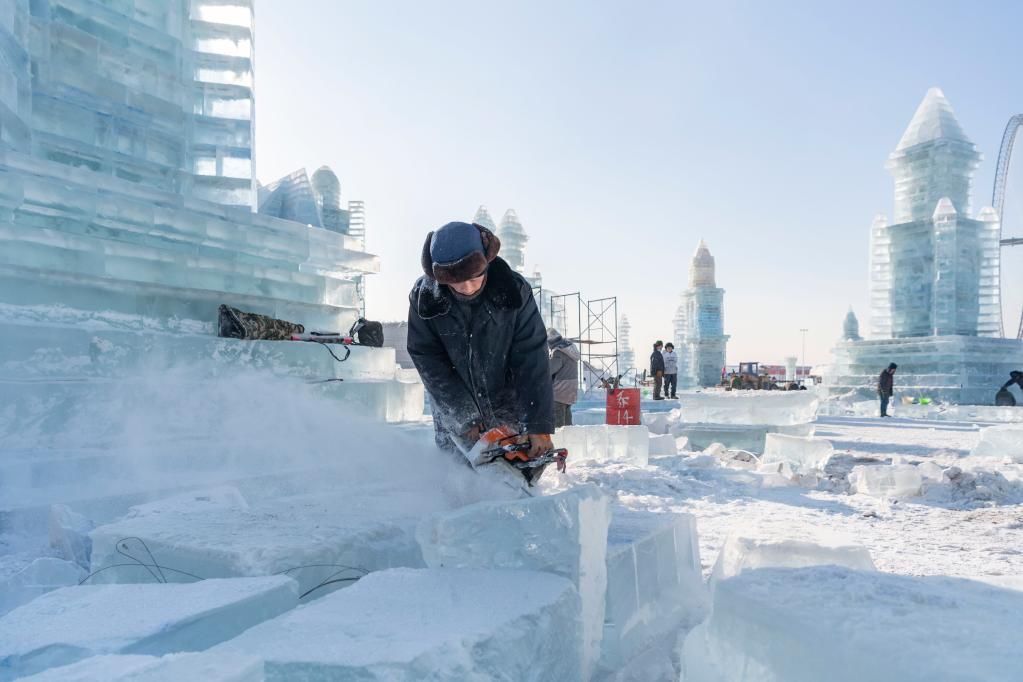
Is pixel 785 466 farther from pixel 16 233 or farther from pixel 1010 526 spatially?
pixel 16 233

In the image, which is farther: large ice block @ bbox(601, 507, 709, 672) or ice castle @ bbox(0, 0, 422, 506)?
ice castle @ bbox(0, 0, 422, 506)

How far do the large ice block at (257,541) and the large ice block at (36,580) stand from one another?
0.36ft

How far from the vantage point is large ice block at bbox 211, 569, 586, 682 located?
1054mm

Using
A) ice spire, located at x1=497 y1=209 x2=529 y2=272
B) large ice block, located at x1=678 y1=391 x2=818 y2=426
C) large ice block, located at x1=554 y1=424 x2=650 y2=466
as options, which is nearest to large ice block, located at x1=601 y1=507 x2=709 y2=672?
large ice block, located at x1=554 y1=424 x2=650 y2=466

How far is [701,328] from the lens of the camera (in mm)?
31297

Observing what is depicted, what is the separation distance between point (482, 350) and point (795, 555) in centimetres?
143

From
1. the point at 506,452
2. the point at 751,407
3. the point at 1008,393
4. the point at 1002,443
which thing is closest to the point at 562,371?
the point at 751,407

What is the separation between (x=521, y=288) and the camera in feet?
8.76

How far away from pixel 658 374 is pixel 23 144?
12102 millimetres

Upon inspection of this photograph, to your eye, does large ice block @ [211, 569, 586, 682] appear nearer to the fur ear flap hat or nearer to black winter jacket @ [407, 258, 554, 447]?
the fur ear flap hat

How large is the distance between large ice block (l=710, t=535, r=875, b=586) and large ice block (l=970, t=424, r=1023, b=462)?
4976mm

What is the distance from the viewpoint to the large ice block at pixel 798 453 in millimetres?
5527

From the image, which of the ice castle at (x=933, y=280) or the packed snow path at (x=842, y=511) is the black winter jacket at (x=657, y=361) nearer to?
the ice castle at (x=933, y=280)

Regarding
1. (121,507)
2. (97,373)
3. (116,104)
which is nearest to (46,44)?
(116,104)
